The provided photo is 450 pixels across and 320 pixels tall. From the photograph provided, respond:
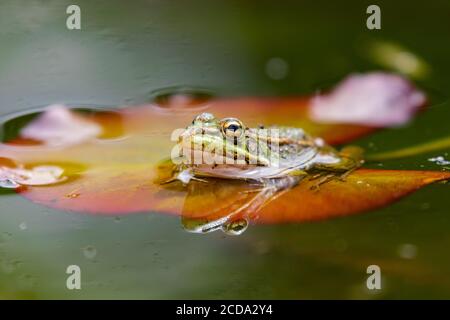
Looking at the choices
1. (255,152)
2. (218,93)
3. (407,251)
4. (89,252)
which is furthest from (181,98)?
(407,251)

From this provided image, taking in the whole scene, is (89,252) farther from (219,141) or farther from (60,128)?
(60,128)

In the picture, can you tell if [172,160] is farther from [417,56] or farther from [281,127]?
[417,56]

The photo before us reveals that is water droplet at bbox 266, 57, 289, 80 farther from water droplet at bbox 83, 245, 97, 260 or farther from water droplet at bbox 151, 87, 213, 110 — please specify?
water droplet at bbox 83, 245, 97, 260

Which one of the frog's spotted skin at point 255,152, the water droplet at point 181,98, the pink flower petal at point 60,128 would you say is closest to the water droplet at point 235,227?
the frog's spotted skin at point 255,152

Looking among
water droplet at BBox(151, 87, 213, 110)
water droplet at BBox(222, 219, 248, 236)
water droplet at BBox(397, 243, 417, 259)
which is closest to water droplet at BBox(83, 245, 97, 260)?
water droplet at BBox(222, 219, 248, 236)

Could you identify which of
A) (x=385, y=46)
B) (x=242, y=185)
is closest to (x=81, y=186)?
(x=242, y=185)

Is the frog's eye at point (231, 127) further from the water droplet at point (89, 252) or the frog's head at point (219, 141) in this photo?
the water droplet at point (89, 252)

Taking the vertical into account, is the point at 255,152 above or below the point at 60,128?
below
